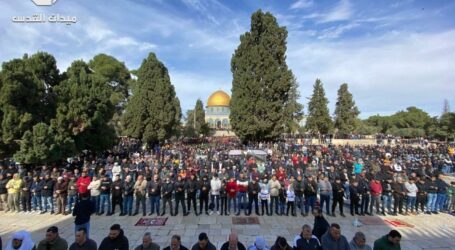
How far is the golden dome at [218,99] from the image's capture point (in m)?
72.2

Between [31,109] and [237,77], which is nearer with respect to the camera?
[31,109]

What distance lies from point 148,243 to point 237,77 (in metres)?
26.6

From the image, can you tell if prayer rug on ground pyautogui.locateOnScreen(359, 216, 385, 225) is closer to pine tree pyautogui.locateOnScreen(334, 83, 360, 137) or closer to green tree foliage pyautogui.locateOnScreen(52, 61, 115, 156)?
green tree foliage pyautogui.locateOnScreen(52, 61, 115, 156)

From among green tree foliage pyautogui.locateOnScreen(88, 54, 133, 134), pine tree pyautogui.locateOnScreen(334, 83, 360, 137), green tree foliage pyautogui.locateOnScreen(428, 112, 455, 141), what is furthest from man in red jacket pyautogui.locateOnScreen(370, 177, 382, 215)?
green tree foliage pyautogui.locateOnScreen(428, 112, 455, 141)

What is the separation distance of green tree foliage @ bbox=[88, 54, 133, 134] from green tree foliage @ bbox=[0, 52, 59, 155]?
20.3 m

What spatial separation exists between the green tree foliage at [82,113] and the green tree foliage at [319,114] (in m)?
31.0

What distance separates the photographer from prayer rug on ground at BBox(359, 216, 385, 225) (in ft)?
28.4

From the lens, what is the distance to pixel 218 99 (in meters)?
72.6

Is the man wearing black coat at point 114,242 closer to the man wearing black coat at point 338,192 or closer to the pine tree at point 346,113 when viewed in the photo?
the man wearing black coat at point 338,192

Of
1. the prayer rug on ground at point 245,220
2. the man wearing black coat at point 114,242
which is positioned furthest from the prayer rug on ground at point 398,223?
the man wearing black coat at point 114,242

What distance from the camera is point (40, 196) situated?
31.6ft

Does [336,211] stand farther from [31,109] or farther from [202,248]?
[31,109]

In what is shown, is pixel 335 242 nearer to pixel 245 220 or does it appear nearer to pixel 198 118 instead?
pixel 245 220

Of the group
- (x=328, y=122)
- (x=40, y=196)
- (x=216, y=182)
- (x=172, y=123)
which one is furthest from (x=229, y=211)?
(x=328, y=122)
